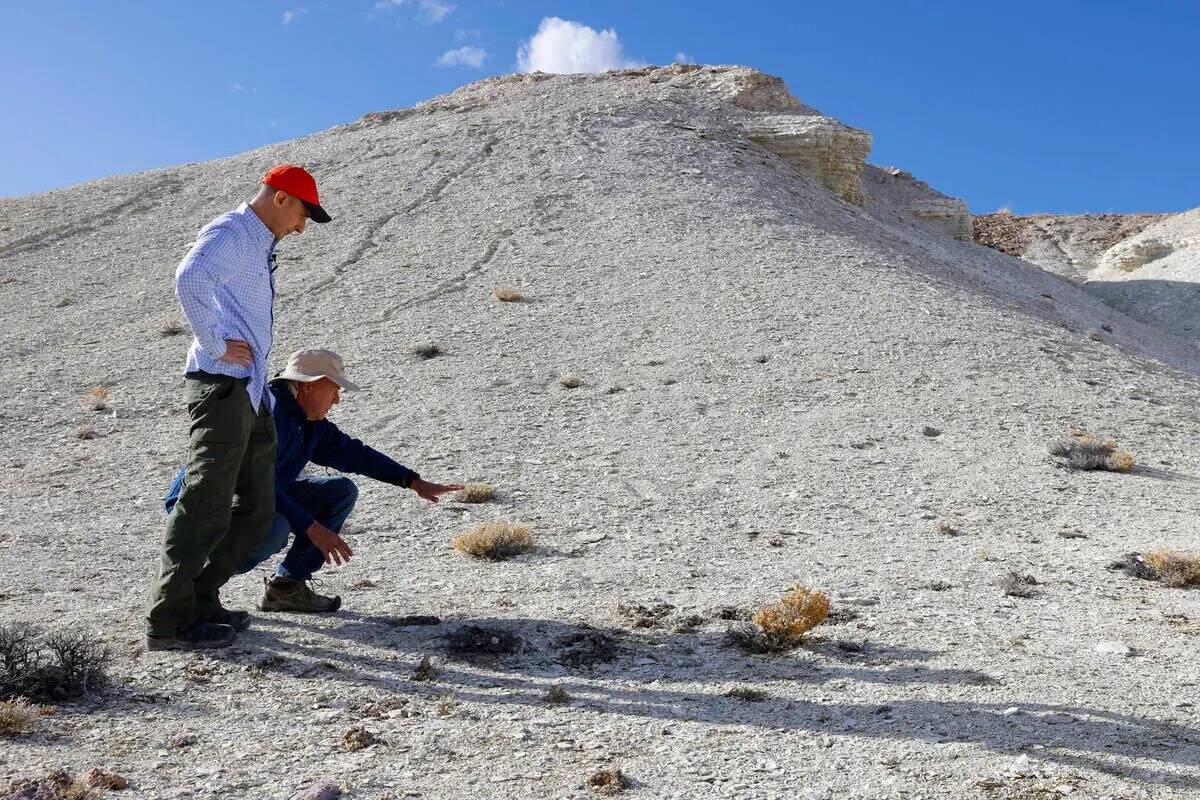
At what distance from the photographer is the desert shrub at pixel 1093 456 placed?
33.9ft

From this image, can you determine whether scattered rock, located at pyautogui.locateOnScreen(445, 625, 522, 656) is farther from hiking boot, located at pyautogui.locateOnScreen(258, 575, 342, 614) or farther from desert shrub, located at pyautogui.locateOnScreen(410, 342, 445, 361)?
desert shrub, located at pyautogui.locateOnScreen(410, 342, 445, 361)

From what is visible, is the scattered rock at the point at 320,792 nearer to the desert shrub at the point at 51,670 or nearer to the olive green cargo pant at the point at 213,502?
the desert shrub at the point at 51,670

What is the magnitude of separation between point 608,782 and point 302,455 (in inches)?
100

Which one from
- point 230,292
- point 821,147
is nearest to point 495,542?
point 230,292

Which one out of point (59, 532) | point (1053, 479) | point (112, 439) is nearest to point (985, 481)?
point (1053, 479)

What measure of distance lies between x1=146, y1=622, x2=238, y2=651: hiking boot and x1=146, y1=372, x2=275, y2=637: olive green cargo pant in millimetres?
31

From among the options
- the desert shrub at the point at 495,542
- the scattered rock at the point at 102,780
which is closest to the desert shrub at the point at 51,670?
A: the scattered rock at the point at 102,780

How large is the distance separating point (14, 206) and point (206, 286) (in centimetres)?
2801

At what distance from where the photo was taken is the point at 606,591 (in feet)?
21.3

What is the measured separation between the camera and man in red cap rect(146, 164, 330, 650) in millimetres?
4613

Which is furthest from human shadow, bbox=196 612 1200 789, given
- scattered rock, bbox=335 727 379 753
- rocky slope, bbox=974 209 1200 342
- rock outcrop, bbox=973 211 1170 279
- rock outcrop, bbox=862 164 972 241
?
rock outcrop, bbox=973 211 1170 279

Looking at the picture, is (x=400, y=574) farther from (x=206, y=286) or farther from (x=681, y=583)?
(x=206, y=286)

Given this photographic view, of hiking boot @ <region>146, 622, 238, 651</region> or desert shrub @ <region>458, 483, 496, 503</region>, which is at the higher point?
desert shrub @ <region>458, 483, 496, 503</region>

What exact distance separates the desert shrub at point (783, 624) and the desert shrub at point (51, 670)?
→ 10.1ft
